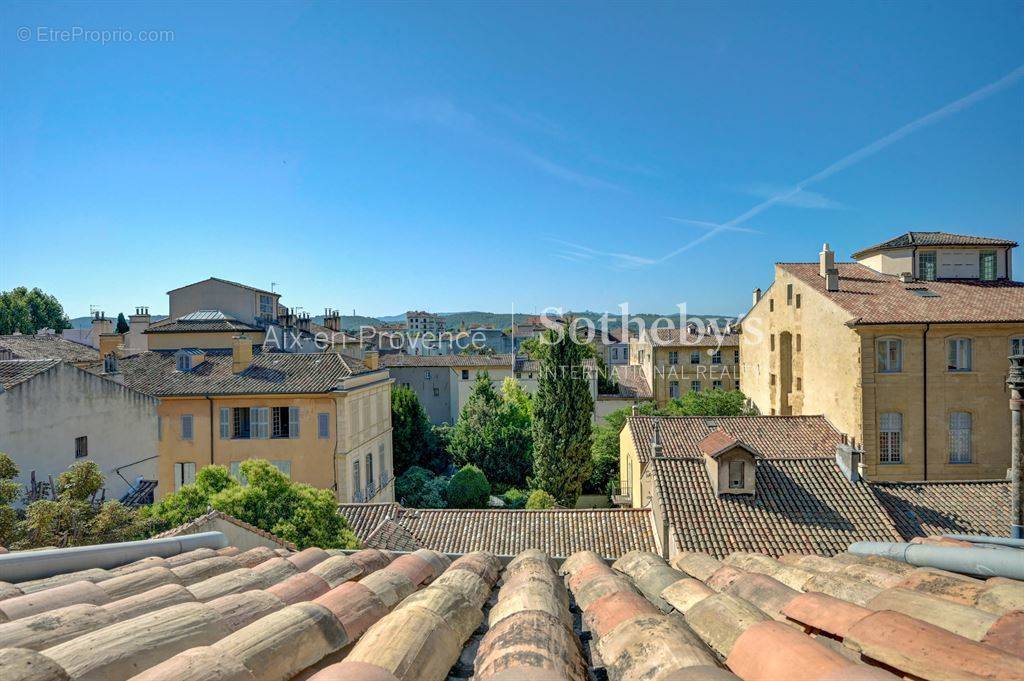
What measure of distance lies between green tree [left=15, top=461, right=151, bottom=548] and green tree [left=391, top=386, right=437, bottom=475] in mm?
24500

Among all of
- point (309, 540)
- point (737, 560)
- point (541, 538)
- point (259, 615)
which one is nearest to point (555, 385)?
point (541, 538)

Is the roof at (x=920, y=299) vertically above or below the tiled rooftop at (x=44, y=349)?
above

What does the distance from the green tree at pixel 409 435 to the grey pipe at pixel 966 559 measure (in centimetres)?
3281

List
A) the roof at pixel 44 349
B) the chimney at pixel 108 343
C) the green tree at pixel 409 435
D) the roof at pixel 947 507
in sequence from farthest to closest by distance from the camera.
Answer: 1. the green tree at pixel 409 435
2. the roof at pixel 44 349
3. the chimney at pixel 108 343
4. the roof at pixel 947 507

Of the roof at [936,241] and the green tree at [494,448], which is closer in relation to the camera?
the roof at [936,241]

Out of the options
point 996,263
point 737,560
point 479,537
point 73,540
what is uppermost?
point 996,263

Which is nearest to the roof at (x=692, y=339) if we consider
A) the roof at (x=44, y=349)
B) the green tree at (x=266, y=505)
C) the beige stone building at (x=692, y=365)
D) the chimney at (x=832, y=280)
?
the beige stone building at (x=692, y=365)

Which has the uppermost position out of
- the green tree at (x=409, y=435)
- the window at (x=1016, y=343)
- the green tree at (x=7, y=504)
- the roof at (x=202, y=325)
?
the roof at (x=202, y=325)

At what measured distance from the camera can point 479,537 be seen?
16.4m

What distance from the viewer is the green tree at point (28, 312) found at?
64.9m

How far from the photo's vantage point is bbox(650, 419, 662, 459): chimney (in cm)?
1973

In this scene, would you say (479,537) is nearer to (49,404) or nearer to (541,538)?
(541,538)

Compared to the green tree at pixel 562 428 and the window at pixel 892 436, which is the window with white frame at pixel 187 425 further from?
the window at pixel 892 436

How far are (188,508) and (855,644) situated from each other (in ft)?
44.9
